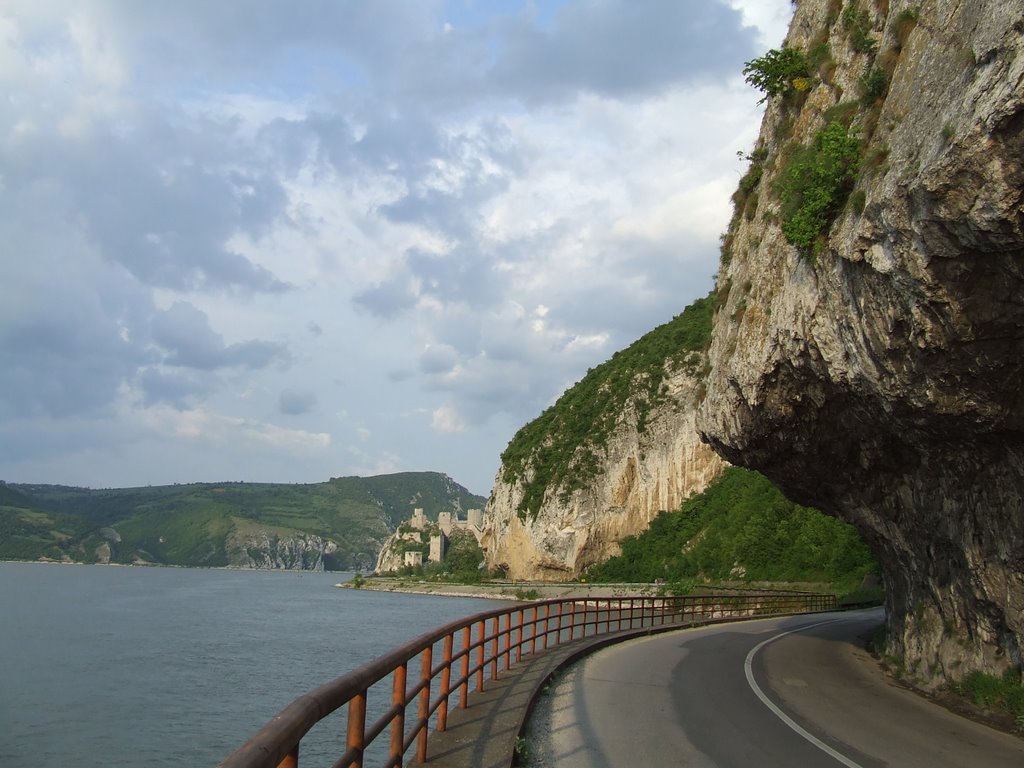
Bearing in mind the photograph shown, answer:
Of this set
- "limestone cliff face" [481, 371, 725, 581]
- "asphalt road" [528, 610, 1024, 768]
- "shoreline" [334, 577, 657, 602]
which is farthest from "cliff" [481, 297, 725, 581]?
"asphalt road" [528, 610, 1024, 768]

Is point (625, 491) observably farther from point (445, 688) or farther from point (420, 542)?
point (420, 542)

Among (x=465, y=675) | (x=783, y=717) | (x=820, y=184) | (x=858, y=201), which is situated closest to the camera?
(x=465, y=675)

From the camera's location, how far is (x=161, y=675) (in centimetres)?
3341

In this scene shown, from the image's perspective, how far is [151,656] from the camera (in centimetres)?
3875

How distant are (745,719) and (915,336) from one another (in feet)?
19.3

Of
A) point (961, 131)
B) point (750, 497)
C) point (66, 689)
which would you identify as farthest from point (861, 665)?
point (750, 497)

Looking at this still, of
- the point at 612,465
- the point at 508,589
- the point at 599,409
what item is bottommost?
the point at 508,589

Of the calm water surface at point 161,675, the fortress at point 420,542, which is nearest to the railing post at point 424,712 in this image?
the calm water surface at point 161,675

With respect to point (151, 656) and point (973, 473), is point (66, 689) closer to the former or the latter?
point (151, 656)

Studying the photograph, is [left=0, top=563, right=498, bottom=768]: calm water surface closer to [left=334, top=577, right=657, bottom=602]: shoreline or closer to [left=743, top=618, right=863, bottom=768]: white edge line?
[left=743, top=618, right=863, bottom=768]: white edge line

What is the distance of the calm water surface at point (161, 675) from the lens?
22156mm

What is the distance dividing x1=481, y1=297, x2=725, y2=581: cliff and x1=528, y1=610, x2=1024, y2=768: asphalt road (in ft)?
250

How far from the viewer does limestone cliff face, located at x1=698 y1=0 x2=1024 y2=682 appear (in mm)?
8766

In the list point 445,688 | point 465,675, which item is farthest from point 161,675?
point 445,688
